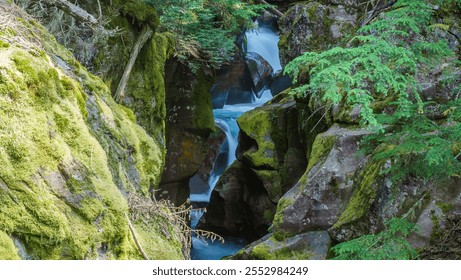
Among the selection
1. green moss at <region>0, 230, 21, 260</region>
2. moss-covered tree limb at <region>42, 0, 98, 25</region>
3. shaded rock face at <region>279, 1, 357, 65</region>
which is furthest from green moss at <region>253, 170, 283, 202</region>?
green moss at <region>0, 230, 21, 260</region>

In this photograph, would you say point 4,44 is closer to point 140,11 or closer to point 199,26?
point 140,11

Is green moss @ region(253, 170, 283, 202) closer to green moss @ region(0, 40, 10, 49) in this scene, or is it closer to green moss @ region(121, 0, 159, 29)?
green moss @ region(121, 0, 159, 29)

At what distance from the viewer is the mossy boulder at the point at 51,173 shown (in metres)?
2.50

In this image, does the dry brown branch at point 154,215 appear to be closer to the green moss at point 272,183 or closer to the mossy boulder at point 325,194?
the mossy boulder at point 325,194

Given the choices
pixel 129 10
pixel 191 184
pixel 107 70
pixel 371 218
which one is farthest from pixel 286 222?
pixel 191 184

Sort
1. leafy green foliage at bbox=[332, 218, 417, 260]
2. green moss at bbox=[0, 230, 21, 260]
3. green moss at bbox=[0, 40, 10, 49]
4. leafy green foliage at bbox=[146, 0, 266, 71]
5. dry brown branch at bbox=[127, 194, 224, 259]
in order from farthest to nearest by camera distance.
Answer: leafy green foliage at bbox=[146, 0, 266, 71], leafy green foliage at bbox=[332, 218, 417, 260], dry brown branch at bbox=[127, 194, 224, 259], green moss at bbox=[0, 40, 10, 49], green moss at bbox=[0, 230, 21, 260]

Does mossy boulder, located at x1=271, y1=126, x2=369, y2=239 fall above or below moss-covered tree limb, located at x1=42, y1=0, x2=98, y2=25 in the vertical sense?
below

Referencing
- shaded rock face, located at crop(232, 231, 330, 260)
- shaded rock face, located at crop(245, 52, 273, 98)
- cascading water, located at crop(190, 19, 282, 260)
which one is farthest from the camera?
shaded rock face, located at crop(245, 52, 273, 98)

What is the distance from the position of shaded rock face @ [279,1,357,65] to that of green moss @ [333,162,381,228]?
757 centimetres

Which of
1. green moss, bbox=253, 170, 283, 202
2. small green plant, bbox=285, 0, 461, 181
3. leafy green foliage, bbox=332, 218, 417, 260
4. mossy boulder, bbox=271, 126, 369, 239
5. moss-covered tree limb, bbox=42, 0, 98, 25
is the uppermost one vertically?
moss-covered tree limb, bbox=42, 0, 98, 25

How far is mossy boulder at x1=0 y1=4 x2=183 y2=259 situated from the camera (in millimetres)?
2504

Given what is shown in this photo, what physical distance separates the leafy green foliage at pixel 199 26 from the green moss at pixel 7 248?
8.35m

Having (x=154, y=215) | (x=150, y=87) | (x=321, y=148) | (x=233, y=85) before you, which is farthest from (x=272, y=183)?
(x=154, y=215)
